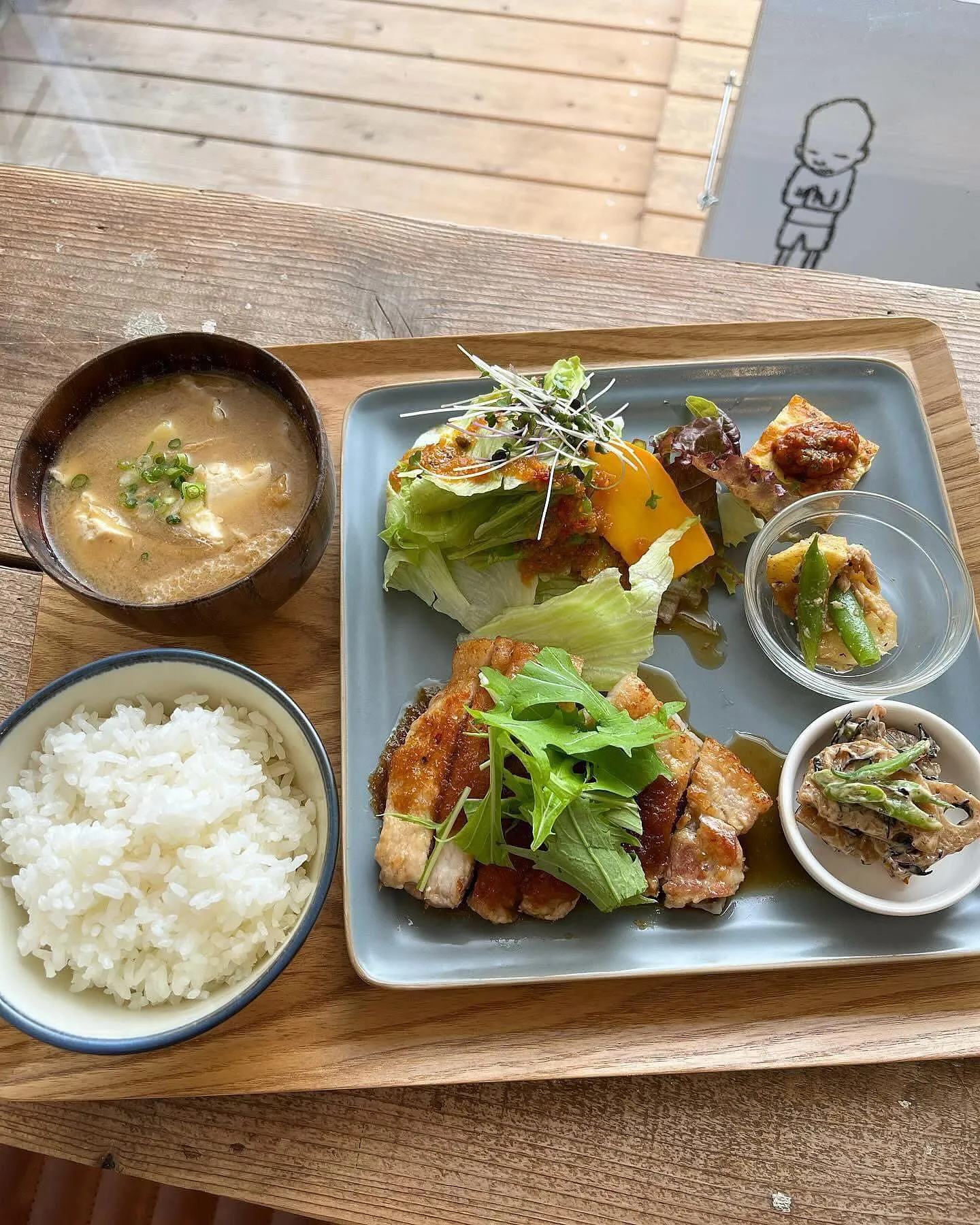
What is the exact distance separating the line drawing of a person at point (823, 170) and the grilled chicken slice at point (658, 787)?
2.10 metres

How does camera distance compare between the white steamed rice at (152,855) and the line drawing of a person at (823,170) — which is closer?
the white steamed rice at (152,855)

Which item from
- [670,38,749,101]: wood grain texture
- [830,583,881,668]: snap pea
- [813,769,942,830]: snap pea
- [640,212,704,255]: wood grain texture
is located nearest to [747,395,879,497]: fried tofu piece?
[830,583,881,668]: snap pea

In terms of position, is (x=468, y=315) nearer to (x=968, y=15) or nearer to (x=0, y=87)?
(x=968, y=15)

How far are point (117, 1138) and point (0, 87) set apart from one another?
180 inches

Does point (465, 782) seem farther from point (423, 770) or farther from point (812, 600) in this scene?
point (812, 600)

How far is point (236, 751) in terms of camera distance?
195cm

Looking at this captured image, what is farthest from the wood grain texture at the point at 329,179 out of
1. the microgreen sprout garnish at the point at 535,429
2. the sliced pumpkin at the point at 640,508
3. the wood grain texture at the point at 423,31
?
the sliced pumpkin at the point at 640,508

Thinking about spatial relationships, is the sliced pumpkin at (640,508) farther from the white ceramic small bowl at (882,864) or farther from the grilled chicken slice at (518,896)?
the grilled chicken slice at (518,896)

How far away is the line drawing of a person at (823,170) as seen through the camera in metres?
Result: 3.48

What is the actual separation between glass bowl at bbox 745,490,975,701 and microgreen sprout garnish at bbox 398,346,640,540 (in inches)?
17.8

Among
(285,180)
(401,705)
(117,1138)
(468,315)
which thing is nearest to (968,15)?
(468,315)

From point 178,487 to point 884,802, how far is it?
66.5 inches

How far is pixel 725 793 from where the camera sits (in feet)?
6.86

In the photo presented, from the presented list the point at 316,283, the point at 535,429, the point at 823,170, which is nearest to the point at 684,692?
the point at 535,429
